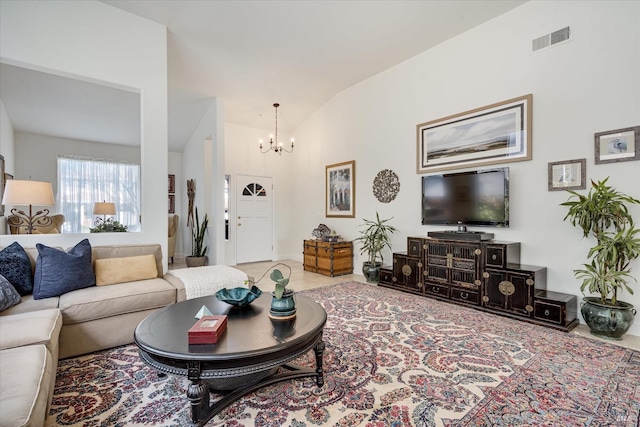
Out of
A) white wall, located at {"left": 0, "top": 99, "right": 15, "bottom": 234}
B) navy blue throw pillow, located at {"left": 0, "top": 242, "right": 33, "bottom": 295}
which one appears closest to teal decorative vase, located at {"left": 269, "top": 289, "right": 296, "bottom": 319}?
navy blue throw pillow, located at {"left": 0, "top": 242, "right": 33, "bottom": 295}

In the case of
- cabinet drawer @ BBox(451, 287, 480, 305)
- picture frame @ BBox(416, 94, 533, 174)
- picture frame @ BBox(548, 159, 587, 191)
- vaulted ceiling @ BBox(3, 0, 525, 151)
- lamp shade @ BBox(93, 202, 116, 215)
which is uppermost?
vaulted ceiling @ BBox(3, 0, 525, 151)

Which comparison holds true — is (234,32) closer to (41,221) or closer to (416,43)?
(416,43)

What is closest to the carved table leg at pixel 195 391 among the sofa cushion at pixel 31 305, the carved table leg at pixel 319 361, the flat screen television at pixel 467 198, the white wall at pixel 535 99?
the carved table leg at pixel 319 361

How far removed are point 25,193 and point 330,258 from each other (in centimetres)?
401

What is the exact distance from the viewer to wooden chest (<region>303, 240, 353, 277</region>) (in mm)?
5379

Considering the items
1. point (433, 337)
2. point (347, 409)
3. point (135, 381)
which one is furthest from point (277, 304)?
point (433, 337)

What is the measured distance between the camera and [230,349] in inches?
57.3

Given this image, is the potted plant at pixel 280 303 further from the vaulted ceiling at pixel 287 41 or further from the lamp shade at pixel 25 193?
the vaulted ceiling at pixel 287 41

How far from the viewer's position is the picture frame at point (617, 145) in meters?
2.77

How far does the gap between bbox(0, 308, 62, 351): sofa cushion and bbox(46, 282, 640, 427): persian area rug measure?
0.40 metres

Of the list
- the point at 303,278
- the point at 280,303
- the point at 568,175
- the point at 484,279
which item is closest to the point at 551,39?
the point at 568,175

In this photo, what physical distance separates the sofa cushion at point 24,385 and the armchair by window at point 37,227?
332 cm

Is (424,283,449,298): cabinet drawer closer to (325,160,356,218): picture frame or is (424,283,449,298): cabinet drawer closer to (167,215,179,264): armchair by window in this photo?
(325,160,356,218): picture frame

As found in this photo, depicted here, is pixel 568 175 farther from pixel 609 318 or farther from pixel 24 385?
pixel 24 385
